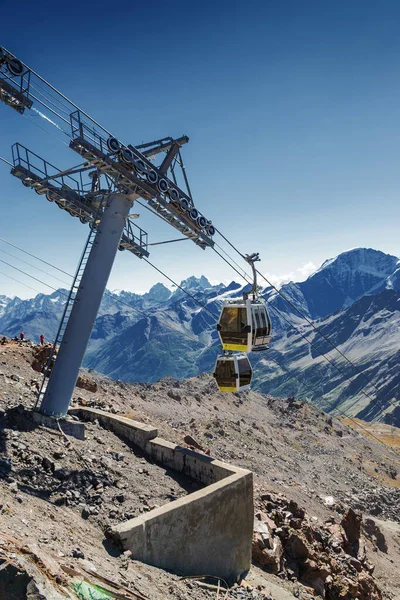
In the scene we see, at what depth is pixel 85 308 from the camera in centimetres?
1458

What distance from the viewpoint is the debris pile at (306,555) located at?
48.8ft

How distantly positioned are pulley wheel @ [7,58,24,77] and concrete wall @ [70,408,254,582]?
38.6ft

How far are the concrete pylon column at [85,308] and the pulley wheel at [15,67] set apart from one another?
4.75 metres

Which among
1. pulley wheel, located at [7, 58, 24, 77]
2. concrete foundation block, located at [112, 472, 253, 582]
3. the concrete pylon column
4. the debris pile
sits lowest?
the debris pile

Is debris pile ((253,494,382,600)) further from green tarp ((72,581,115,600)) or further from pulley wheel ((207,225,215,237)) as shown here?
pulley wheel ((207,225,215,237))

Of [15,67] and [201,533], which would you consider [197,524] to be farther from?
[15,67]

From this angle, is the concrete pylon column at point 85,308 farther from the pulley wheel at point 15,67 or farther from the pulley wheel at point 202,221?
the pulley wheel at point 15,67

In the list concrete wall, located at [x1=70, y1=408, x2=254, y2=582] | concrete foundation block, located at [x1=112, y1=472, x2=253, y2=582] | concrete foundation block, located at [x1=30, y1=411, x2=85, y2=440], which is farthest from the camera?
concrete foundation block, located at [x1=30, y1=411, x2=85, y2=440]

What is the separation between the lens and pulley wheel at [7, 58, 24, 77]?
11.2 metres

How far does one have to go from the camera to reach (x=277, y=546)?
15211 millimetres

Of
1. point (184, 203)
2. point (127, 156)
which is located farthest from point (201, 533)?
point (127, 156)

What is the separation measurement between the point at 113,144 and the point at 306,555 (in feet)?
53.6

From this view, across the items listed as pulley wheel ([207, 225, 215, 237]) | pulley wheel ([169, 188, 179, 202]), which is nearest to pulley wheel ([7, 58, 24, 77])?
pulley wheel ([169, 188, 179, 202])

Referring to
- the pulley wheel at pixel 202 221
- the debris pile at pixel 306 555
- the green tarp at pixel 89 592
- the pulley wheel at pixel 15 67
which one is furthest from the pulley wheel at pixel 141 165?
the debris pile at pixel 306 555
